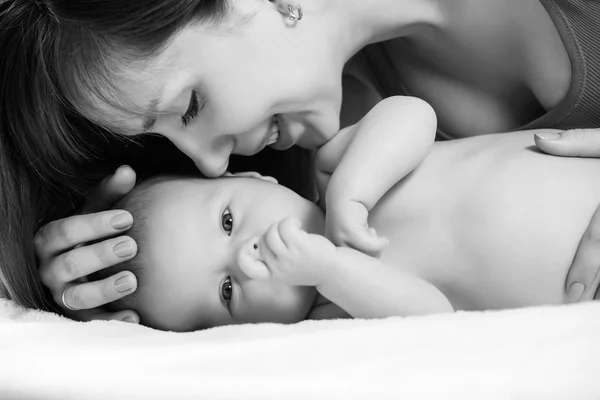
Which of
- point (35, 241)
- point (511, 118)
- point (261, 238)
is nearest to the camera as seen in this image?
point (261, 238)

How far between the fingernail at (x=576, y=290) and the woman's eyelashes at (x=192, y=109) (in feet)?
2.16

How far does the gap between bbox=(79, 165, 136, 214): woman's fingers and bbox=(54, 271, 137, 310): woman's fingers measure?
192 millimetres

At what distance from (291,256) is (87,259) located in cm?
41

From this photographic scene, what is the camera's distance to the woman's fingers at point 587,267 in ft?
3.23

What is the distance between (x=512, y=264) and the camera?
1.05m

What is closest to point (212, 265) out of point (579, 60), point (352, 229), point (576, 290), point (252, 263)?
point (252, 263)

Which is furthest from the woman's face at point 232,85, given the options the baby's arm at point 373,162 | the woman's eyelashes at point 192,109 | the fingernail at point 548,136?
the fingernail at point 548,136

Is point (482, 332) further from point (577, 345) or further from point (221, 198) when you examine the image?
point (221, 198)

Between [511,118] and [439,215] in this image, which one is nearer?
[439,215]

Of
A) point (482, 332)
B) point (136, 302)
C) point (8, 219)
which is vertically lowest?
point (136, 302)

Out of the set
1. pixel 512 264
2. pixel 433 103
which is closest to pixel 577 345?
pixel 512 264

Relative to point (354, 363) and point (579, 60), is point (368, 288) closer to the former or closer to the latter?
point (354, 363)

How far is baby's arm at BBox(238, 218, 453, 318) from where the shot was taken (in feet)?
3.23

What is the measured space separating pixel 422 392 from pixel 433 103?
94cm
